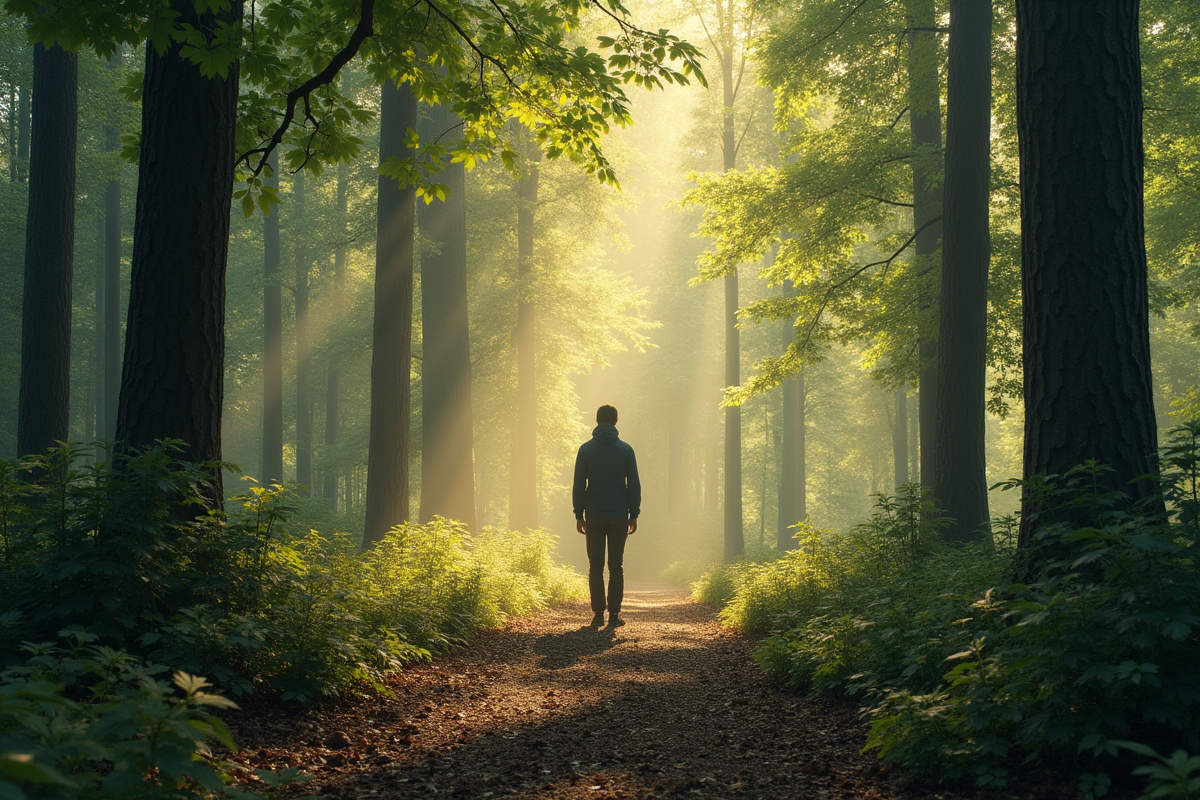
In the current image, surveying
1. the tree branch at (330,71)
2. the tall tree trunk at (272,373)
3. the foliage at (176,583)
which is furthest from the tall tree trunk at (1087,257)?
the tall tree trunk at (272,373)

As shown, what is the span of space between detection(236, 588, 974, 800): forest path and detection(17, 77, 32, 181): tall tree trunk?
2717cm

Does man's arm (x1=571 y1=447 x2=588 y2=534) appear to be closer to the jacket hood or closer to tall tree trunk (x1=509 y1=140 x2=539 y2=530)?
the jacket hood

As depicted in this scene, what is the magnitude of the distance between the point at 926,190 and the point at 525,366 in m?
10.6

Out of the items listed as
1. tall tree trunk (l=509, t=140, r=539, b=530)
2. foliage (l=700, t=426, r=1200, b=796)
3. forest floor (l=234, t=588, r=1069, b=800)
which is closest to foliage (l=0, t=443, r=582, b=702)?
forest floor (l=234, t=588, r=1069, b=800)

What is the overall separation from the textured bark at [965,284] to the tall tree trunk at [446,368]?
819 cm

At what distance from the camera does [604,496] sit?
938cm

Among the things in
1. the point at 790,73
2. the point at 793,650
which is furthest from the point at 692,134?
the point at 793,650

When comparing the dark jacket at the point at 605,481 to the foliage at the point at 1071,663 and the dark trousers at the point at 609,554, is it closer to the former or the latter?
the dark trousers at the point at 609,554

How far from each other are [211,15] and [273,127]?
1.34 metres

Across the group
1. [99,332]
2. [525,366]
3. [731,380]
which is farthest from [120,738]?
[99,332]

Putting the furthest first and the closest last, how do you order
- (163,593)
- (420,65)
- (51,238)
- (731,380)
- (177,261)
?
(731,380) → (51,238) → (420,65) → (177,261) → (163,593)

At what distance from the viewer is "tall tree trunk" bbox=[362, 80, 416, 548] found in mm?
10688

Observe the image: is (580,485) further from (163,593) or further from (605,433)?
(163,593)

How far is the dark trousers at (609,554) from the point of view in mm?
9414
